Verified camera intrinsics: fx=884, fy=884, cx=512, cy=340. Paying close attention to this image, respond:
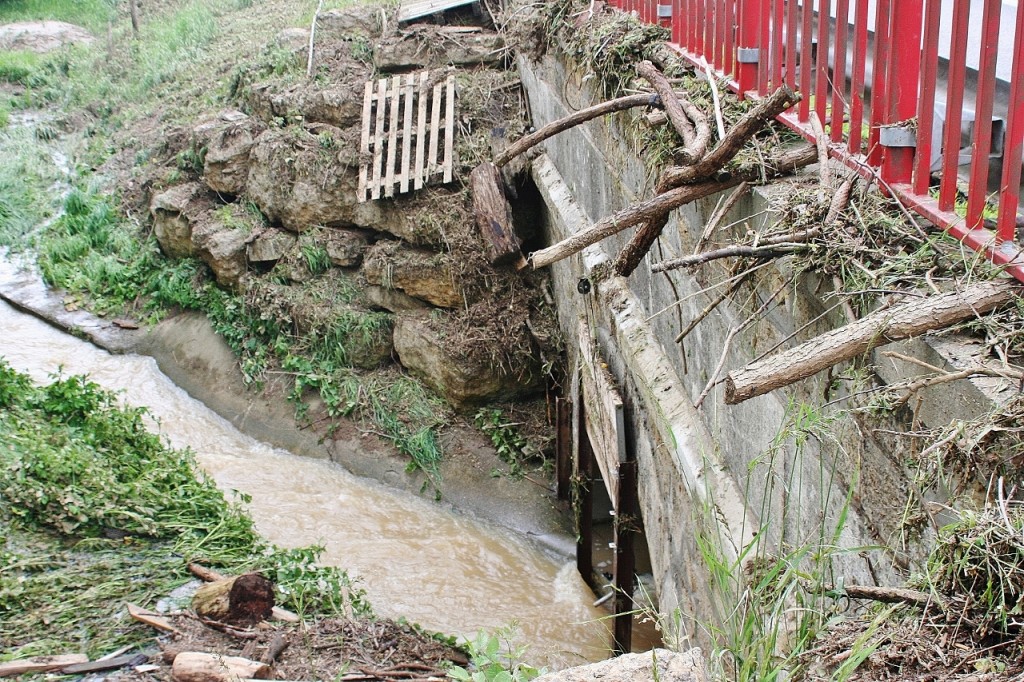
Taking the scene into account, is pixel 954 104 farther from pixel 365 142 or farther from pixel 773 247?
pixel 365 142

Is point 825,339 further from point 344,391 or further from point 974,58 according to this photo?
point 344,391

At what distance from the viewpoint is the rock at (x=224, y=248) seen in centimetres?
947

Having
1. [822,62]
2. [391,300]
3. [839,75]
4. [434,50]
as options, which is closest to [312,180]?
[391,300]

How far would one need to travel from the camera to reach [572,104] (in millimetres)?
6285

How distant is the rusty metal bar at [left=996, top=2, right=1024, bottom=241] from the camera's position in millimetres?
2033

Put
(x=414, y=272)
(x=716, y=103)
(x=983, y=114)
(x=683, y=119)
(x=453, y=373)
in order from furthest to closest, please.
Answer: (x=414, y=272) < (x=453, y=373) < (x=683, y=119) < (x=716, y=103) < (x=983, y=114)

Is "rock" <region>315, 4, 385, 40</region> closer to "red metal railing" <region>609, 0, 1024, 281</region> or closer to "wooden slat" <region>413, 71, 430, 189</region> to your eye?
"wooden slat" <region>413, 71, 430, 189</region>

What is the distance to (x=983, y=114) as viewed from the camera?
2143 mm

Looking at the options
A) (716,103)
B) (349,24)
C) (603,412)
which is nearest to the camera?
(716,103)

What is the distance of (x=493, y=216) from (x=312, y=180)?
2392 millimetres

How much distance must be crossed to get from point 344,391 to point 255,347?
128cm

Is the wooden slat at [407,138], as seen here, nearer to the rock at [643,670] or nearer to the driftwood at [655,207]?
the driftwood at [655,207]

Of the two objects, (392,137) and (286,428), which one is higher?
(392,137)

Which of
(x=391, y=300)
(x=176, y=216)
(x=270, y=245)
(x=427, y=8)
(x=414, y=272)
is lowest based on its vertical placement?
(x=391, y=300)
